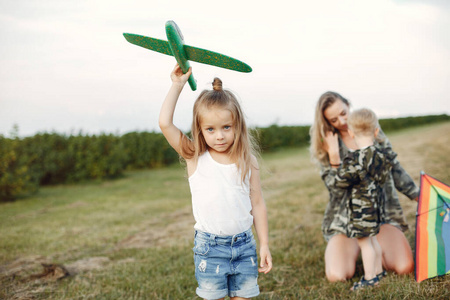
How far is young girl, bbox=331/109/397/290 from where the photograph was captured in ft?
10.6

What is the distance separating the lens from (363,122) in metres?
3.33

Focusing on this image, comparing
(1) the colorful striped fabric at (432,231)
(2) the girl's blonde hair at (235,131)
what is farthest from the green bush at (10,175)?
(1) the colorful striped fabric at (432,231)

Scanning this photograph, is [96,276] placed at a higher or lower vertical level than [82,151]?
lower

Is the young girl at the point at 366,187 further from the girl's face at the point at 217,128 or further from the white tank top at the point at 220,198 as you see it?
the girl's face at the point at 217,128

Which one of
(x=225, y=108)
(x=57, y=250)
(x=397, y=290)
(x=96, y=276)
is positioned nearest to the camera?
(x=225, y=108)

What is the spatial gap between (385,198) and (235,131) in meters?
2.29

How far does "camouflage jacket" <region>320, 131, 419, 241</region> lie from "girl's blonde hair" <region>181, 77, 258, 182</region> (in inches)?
61.5

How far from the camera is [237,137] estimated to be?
2293 millimetres

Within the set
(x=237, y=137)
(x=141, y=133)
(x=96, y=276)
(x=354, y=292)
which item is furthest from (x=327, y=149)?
(x=141, y=133)

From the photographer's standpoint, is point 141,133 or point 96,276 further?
point 141,133

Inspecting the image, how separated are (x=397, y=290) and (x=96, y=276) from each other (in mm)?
2950

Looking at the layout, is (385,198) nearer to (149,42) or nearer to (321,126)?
(321,126)

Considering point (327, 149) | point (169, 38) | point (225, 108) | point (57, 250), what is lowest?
point (57, 250)

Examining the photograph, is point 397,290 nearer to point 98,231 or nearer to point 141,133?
point 98,231
